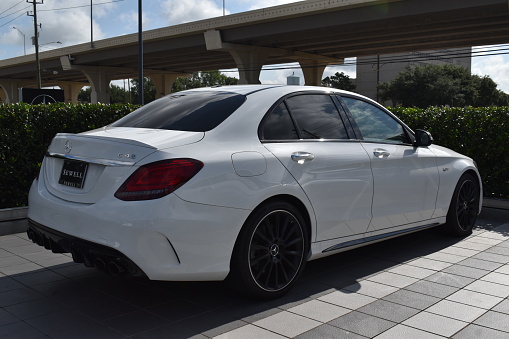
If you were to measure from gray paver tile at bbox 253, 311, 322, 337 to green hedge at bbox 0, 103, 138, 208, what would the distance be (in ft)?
14.7

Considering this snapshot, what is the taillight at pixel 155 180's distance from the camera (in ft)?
11.8

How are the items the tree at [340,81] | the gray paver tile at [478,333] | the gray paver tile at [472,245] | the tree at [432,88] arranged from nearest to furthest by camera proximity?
the gray paver tile at [478,333] < the gray paver tile at [472,245] < the tree at [432,88] < the tree at [340,81]

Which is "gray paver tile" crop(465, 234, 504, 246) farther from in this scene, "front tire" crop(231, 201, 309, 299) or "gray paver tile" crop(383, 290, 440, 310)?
"front tire" crop(231, 201, 309, 299)

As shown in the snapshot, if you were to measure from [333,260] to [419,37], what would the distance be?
36118 mm

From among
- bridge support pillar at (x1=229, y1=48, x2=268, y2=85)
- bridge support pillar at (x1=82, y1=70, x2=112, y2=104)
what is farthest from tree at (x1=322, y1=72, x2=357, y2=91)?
bridge support pillar at (x1=229, y1=48, x2=268, y2=85)

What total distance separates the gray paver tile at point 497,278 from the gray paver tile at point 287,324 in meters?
1.99

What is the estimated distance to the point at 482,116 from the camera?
8.16 metres

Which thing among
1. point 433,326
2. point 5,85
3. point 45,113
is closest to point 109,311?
point 433,326

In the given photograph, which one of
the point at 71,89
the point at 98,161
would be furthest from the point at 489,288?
the point at 71,89

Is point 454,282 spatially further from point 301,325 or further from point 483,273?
point 301,325

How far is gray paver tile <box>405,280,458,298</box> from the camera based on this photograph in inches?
177

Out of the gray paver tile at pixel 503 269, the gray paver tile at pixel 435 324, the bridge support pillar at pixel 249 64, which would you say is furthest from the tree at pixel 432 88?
the gray paver tile at pixel 435 324

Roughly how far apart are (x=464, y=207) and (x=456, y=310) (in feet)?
8.46

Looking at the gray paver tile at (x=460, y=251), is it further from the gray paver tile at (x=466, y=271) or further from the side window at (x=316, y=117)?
the side window at (x=316, y=117)
